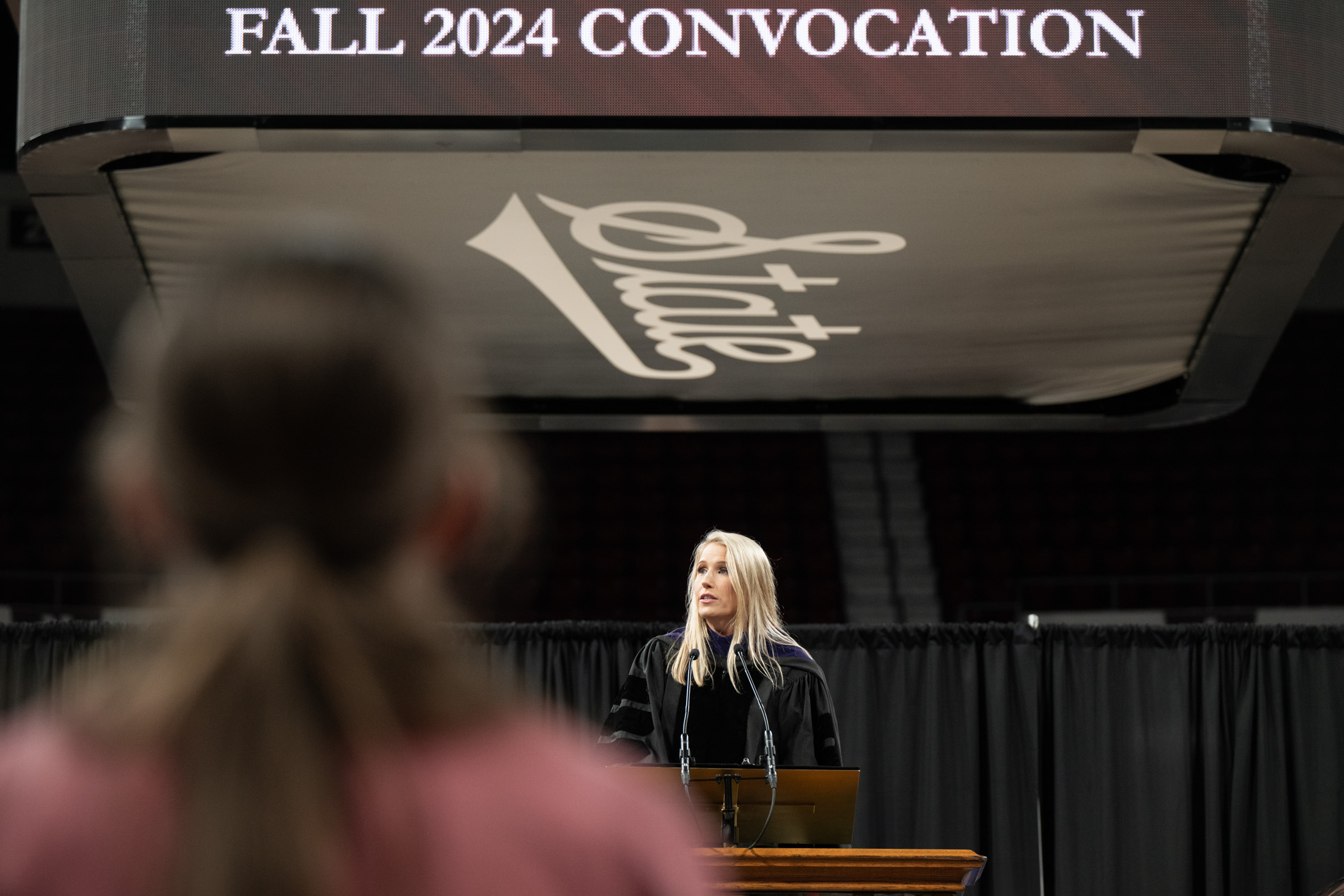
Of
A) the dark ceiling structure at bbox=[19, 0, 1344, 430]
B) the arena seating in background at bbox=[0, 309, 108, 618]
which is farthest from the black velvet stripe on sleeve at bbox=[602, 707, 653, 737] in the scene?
the arena seating in background at bbox=[0, 309, 108, 618]

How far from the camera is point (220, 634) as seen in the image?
0.57 m

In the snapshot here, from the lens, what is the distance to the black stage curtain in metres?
6.16

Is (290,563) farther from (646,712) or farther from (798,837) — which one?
(646,712)

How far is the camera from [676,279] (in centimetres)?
683

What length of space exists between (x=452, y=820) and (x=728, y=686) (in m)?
4.02

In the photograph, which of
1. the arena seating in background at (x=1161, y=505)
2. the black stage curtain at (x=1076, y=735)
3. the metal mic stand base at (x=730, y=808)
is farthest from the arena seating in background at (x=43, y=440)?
the metal mic stand base at (x=730, y=808)

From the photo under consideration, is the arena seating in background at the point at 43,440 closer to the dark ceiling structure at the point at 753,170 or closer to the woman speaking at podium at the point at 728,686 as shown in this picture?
the dark ceiling structure at the point at 753,170

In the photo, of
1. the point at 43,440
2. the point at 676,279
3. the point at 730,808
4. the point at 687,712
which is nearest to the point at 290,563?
the point at 730,808

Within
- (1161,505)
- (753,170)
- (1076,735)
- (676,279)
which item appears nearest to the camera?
(753,170)

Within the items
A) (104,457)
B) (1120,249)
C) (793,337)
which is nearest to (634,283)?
(793,337)

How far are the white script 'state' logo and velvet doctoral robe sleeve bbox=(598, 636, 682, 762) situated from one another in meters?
2.33

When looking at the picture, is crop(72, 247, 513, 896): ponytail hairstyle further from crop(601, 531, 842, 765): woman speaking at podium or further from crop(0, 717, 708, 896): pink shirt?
crop(601, 531, 842, 765): woman speaking at podium

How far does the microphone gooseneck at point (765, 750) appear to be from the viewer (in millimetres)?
3680

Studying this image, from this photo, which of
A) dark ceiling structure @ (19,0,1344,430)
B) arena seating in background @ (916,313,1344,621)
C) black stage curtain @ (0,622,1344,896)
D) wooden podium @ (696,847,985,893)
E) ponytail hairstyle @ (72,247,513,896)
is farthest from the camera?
arena seating in background @ (916,313,1344,621)
